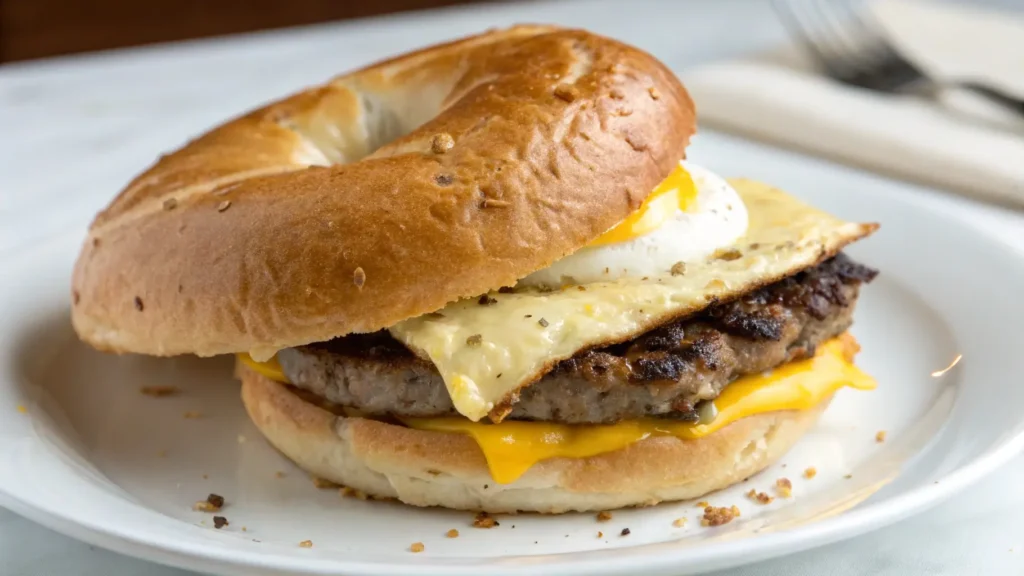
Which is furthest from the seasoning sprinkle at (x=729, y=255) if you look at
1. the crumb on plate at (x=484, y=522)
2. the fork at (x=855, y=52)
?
the fork at (x=855, y=52)

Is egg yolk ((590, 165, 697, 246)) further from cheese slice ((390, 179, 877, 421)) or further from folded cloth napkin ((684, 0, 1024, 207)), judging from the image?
folded cloth napkin ((684, 0, 1024, 207))

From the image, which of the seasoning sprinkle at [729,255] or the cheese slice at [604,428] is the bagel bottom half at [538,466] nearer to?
the cheese slice at [604,428]

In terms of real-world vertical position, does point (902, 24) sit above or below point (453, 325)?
below

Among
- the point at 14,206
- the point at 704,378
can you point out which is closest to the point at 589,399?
the point at 704,378

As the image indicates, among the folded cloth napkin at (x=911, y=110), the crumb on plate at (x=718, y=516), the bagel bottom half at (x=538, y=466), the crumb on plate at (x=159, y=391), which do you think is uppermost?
the bagel bottom half at (x=538, y=466)

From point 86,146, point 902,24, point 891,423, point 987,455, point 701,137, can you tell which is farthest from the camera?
point 902,24

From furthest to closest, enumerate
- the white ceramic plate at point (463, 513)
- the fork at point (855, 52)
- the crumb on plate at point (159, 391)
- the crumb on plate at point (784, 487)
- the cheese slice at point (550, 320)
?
the fork at point (855, 52)
the crumb on plate at point (159, 391)
the crumb on plate at point (784, 487)
the cheese slice at point (550, 320)
the white ceramic plate at point (463, 513)

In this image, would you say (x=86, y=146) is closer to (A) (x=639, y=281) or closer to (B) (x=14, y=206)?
(B) (x=14, y=206)

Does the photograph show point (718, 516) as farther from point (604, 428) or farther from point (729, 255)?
point (729, 255)
